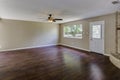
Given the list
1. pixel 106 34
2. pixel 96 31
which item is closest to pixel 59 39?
pixel 96 31

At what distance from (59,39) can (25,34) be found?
11.0ft

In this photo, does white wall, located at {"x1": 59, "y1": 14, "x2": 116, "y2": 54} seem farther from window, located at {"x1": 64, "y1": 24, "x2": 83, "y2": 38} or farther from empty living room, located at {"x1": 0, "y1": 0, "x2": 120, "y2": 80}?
window, located at {"x1": 64, "y1": 24, "x2": 83, "y2": 38}

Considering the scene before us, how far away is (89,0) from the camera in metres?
2.62

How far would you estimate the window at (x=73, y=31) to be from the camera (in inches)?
258

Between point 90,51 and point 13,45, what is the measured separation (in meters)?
5.38

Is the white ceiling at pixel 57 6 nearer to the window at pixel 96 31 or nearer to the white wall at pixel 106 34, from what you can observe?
the white wall at pixel 106 34

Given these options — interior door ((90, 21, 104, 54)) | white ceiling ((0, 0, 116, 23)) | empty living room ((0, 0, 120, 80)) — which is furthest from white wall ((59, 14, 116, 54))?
white ceiling ((0, 0, 116, 23))

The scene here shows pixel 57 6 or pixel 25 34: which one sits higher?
pixel 57 6

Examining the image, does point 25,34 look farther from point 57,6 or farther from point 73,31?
point 57,6

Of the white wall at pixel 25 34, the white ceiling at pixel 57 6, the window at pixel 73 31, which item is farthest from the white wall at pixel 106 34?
the white wall at pixel 25 34

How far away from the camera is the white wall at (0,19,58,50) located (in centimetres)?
601

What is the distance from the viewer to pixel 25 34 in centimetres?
679

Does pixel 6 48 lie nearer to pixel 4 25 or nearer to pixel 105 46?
pixel 4 25

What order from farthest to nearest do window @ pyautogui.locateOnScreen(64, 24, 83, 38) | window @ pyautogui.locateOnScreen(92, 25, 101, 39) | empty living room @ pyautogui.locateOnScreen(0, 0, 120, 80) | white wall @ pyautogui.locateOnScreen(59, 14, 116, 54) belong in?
1. window @ pyautogui.locateOnScreen(64, 24, 83, 38)
2. window @ pyautogui.locateOnScreen(92, 25, 101, 39)
3. white wall @ pyautogui.locateOnScreen(59, 14, 116, 54)
4. empty living room @ pyautogui.locateOnScreen(0, 0, 120, 80)
